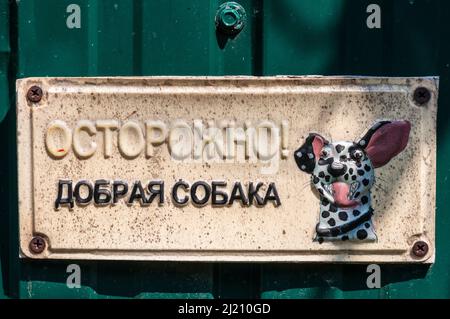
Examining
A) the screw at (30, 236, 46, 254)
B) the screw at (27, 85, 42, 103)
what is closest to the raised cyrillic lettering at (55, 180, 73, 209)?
the screw at (30, 236, 46, 254)

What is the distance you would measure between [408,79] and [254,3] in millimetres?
528

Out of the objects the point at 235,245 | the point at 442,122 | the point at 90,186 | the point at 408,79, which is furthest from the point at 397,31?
the point at 90,186

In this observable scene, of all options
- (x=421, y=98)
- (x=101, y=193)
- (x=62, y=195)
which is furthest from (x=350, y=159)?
(x=62, y=195)

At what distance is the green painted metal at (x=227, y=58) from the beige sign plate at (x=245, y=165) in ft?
0.25

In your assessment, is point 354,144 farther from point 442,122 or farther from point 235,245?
point 235,245

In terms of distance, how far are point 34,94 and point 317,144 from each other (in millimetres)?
880

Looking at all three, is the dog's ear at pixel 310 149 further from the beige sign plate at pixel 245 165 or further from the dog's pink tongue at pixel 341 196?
the dog's pink tongue at pixel 341 196

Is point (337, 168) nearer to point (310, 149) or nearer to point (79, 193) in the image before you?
point (310, 149)

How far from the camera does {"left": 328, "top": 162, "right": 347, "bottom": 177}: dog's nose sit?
2.29 m

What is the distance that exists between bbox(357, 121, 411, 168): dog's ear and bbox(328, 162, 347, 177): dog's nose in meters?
0.08

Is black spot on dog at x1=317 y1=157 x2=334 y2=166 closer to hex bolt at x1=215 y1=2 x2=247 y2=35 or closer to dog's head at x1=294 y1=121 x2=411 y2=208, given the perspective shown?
dog's head at x1=294 y1=121 x2=411 y2=208

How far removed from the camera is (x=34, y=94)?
91.8 inches

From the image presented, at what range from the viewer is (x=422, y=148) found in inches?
89.7

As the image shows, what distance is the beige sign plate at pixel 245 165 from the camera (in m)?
2.28
